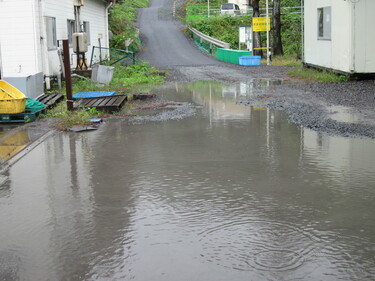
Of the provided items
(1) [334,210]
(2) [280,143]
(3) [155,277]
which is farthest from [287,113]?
(3) [155,277]

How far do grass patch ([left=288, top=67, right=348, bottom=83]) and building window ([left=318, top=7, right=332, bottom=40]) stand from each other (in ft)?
4.67

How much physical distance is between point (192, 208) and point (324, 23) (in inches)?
708

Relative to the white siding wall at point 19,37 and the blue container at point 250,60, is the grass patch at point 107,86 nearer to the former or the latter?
the white siding wall at point 19,37

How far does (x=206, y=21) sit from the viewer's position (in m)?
52.1

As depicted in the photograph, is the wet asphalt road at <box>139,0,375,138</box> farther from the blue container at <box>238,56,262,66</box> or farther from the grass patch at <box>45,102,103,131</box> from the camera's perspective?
the grass patch at <box>45,102,103,131</box>

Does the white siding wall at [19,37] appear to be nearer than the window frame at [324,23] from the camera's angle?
Yes

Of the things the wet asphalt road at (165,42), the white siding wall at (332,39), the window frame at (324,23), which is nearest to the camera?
the white siding wall at (332,39)

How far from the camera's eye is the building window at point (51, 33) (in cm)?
1869

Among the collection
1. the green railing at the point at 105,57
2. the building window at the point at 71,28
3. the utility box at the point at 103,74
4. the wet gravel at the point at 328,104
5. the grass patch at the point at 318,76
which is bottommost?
the wet gravel at the point at 328,104

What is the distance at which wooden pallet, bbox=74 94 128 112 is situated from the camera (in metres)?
13.4

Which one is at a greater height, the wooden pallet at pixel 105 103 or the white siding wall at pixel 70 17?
the white siding wall at pixel 70 17

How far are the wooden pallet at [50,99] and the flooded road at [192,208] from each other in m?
4.03

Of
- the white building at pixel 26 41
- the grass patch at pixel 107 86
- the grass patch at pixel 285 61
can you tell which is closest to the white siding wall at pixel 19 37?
the white building at pixel 26 41

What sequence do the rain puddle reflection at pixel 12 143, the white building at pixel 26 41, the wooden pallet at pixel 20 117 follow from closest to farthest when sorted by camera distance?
the rain puddle reflection at pixel 12 143 < the wooden pallet at pixel 20 117 < the white building at pixel 26 41
